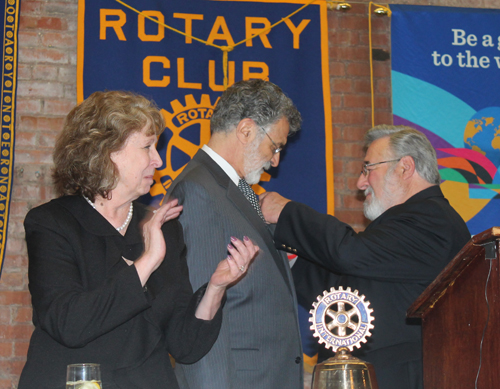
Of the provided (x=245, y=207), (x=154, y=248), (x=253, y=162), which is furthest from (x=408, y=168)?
(x=154, y=248)

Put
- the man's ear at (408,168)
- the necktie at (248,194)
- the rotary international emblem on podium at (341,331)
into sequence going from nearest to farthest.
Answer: the rotary international emblem on podium at (341,331) → the necktie at (248,194) → the man's ear at (408,168)

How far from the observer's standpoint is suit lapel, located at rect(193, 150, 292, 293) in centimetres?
235

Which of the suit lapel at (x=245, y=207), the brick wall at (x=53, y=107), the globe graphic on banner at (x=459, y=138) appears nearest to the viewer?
the suit lapel at (x=245, y=207)

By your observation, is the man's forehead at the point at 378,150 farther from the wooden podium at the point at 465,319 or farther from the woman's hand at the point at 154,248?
the woman's hand at the point at 154,248

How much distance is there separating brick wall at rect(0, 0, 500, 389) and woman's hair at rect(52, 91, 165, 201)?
5.22 ft

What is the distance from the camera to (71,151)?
6.21ft

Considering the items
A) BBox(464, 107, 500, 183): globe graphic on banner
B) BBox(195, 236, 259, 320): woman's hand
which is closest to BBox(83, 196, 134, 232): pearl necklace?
BBox(195, 236, 259, 320): woman's hand

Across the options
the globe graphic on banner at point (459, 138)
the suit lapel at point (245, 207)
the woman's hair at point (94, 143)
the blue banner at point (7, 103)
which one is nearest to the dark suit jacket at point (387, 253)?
the suit lapel at point (245, 207)

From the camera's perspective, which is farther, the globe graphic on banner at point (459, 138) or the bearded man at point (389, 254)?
the globe graphic on banner at point (459, 138)

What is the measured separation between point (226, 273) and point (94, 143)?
570 mm

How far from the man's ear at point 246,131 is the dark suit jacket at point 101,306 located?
0.71m

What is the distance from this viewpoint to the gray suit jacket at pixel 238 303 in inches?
81.4

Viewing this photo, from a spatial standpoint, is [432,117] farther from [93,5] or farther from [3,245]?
[3,245]

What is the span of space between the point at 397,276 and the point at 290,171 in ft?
4.11
